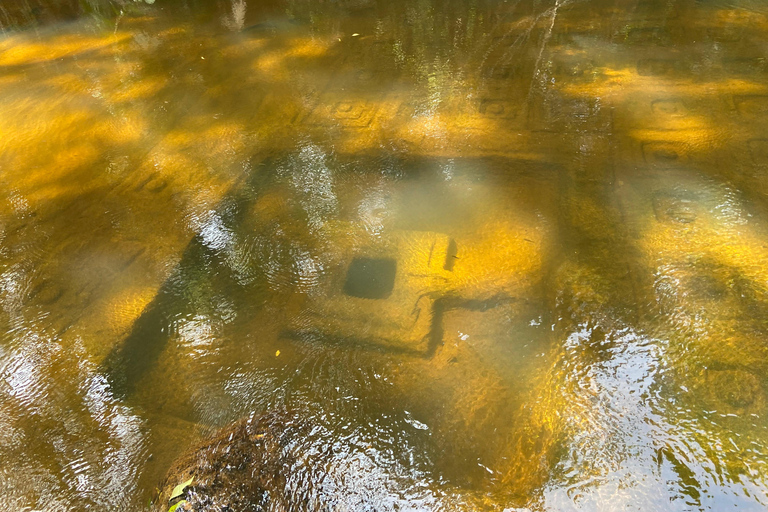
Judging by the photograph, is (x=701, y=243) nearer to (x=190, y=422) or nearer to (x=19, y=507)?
(x=190, y=422)

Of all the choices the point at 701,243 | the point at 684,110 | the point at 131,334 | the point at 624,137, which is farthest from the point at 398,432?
the point at 684,110

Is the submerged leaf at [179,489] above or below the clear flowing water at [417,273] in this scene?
below

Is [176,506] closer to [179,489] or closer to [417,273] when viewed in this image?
[179,489]

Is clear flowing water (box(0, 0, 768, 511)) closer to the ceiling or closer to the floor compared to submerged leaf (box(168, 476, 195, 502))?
closer to the ceiling

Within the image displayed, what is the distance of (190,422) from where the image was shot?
1.60 m

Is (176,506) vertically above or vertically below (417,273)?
below

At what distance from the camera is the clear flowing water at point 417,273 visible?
1.44 meters

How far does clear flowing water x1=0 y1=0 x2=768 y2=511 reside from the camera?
4.74 feet

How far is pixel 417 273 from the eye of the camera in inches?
77.5

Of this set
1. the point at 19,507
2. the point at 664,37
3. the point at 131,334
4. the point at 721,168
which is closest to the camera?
the point at 19,507

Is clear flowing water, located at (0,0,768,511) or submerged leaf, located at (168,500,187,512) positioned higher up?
clear flowing water, located at (0,0,768,511)

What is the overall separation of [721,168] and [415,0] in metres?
3.23

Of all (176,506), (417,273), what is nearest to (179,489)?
(176,506)

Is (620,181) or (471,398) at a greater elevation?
(620,181)
